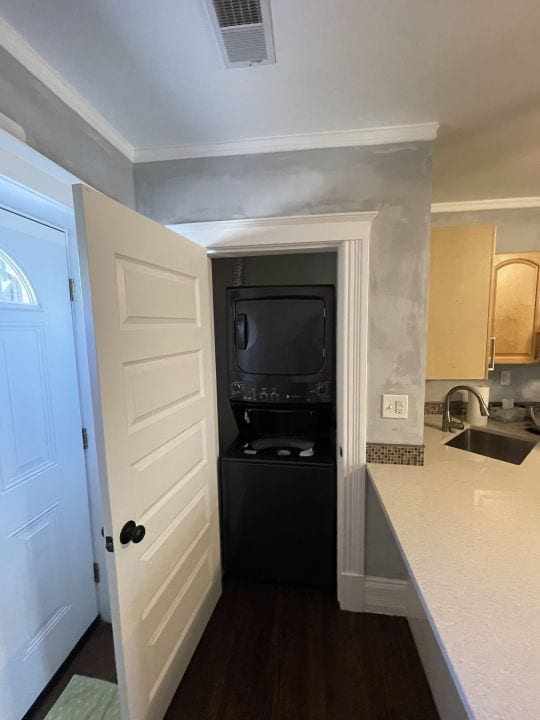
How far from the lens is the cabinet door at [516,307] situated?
2.15 meters

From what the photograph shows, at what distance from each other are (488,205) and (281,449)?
2255 mm

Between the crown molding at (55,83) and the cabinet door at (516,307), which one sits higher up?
the crown molding at (55,83)

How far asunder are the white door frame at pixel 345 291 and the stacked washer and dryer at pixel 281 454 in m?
0.16

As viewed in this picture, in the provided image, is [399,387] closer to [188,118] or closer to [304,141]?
[304,141]

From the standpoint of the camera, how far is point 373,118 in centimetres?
142

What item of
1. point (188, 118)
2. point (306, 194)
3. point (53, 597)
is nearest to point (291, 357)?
point (306, 194)

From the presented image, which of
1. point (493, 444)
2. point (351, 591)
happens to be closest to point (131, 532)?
point (351, 591)

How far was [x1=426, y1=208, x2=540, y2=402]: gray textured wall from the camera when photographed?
2398 mm

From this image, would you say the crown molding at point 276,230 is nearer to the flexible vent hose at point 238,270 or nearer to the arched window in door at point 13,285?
the arched window in door at point 13,285

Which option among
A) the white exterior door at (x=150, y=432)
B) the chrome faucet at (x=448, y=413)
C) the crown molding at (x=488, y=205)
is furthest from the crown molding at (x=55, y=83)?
the chrome faucet at (x=448, y=413)

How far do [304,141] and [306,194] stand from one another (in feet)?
0.75

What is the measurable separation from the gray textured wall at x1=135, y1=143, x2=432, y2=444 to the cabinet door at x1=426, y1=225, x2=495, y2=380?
16.6 inches

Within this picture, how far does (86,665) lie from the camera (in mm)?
1548

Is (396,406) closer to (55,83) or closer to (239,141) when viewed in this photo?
(239,141)
